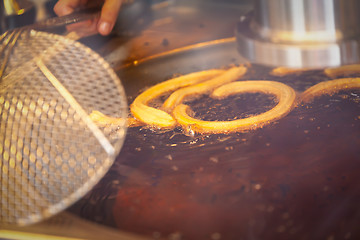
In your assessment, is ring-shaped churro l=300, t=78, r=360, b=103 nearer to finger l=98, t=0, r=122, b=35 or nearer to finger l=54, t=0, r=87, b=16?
finger l=98, t=0, r=122, b=35

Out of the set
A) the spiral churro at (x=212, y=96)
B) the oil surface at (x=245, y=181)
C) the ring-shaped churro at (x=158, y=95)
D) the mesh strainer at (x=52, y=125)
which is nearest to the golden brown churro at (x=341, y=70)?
the spiral churro at (x=212, y=96)

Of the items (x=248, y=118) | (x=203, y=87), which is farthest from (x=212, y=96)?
(x=248, y=118)

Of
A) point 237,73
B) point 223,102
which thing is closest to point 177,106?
point 223,102

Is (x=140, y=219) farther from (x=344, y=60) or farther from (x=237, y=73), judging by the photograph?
(x=237, y=73)

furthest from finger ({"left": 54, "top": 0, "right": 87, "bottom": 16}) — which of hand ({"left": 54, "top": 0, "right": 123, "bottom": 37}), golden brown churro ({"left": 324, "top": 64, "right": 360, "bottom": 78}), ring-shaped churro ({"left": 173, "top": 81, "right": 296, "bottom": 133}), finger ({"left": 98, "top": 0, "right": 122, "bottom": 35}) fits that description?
golden brown churro ({"left": 324, "top": 64, "right": 360, "bottom": 78})

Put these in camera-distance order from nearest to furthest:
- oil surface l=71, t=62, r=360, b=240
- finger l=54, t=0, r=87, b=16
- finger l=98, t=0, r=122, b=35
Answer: oil surface l=71, t=62, r=360, b=240, finger l=98, t=0, r=122, b=35, finger l=54, t=0, r=87, b=16

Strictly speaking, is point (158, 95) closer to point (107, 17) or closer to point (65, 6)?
point (107, 17)
